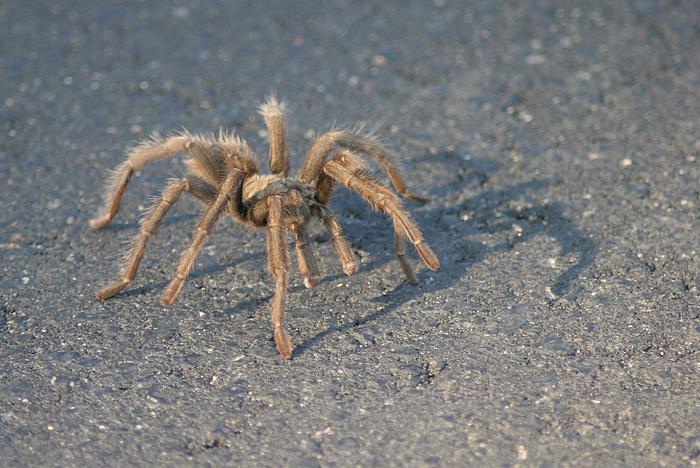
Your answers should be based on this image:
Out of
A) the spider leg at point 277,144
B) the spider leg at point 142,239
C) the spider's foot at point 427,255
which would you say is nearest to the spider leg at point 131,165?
the spider leg at point 142,239

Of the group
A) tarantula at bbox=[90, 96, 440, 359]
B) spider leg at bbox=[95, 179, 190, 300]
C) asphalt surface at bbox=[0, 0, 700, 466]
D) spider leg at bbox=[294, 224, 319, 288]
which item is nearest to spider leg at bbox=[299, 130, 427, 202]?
tarantula at bbox=[90, 96, 440, 359]

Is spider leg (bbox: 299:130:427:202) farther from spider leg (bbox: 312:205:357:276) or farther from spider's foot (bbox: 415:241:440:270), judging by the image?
spider's foot (bbox: 415:241:440:270)

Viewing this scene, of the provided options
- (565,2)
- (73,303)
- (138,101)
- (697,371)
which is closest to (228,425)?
(73,303)

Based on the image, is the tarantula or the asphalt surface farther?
the tarantula

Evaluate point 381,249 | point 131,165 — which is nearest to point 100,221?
point 131,165

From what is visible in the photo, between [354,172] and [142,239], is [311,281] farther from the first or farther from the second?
[142,239]
